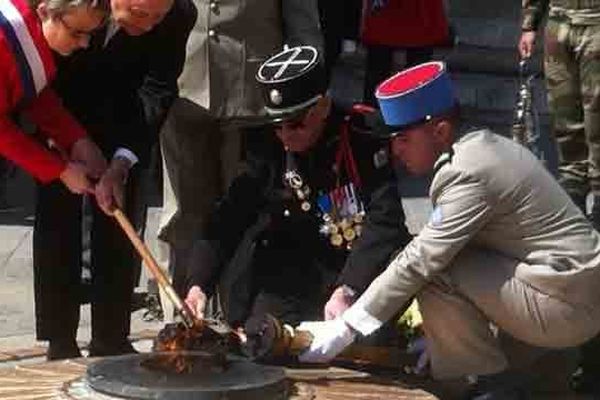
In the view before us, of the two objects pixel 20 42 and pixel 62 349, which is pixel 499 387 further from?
pixel 20 42

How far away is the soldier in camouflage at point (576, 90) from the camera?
233 inches

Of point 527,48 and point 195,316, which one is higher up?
point 527,48

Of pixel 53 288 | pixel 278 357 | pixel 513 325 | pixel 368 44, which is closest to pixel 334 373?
pixel 278 357

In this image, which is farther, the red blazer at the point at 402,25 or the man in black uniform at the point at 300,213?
the red blazer at the point at 402,25

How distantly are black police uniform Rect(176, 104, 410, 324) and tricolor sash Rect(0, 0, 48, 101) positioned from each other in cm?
80

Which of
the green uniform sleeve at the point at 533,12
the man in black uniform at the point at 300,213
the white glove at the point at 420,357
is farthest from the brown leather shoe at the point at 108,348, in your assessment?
the green uniform sleeve at the point at 533,12

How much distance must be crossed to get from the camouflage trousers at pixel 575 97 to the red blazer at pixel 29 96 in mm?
1850

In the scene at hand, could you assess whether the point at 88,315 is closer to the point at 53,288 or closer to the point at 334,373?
the point at 53,288

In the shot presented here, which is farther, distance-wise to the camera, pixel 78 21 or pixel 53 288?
pixel 53 288

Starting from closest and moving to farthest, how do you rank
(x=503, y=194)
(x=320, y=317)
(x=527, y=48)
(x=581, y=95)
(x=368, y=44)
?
(x=503, y=194) < (x=320, y=317) < (x=581, y=95) < (x=527, y=48) < (x=368, y=44)

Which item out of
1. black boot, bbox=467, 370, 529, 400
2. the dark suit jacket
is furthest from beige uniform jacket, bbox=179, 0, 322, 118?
black boot, bbox=467, 370, 529, 400

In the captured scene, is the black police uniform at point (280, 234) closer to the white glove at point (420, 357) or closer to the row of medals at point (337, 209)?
the row of medals at point (337, 209)

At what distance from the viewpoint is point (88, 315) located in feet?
21.2

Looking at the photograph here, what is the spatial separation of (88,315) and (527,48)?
1.91 m
